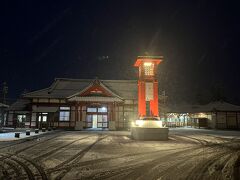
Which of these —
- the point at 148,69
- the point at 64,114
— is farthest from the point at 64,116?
the point at 148,69

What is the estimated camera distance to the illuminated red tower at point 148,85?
2006 cm

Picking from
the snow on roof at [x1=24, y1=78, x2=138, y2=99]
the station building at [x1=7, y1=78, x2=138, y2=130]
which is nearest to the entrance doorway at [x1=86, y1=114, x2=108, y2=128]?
the station building at [x1=7, y1=78, x2=138, y2=130]

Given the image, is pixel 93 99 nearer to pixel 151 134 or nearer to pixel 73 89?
pixel 73 89

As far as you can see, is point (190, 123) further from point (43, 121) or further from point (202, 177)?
point (202, 177)

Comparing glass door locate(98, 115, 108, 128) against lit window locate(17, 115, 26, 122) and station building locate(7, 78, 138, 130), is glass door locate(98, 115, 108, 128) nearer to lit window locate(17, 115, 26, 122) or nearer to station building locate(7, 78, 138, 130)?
station building locate(7, 78, 138, 130)

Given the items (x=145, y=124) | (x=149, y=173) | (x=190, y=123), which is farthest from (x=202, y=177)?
(x=190, y=123)

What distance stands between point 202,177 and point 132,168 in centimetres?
226

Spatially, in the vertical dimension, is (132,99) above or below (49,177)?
above

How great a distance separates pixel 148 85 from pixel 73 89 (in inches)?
775

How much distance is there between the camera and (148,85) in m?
20.3

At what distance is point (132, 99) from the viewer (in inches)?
1336

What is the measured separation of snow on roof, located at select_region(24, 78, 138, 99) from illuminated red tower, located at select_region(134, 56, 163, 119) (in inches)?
542

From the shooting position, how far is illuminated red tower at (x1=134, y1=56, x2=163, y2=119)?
20062 mm

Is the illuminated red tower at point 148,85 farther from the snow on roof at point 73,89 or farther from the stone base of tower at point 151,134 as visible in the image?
the snow on roof at point 73,89
